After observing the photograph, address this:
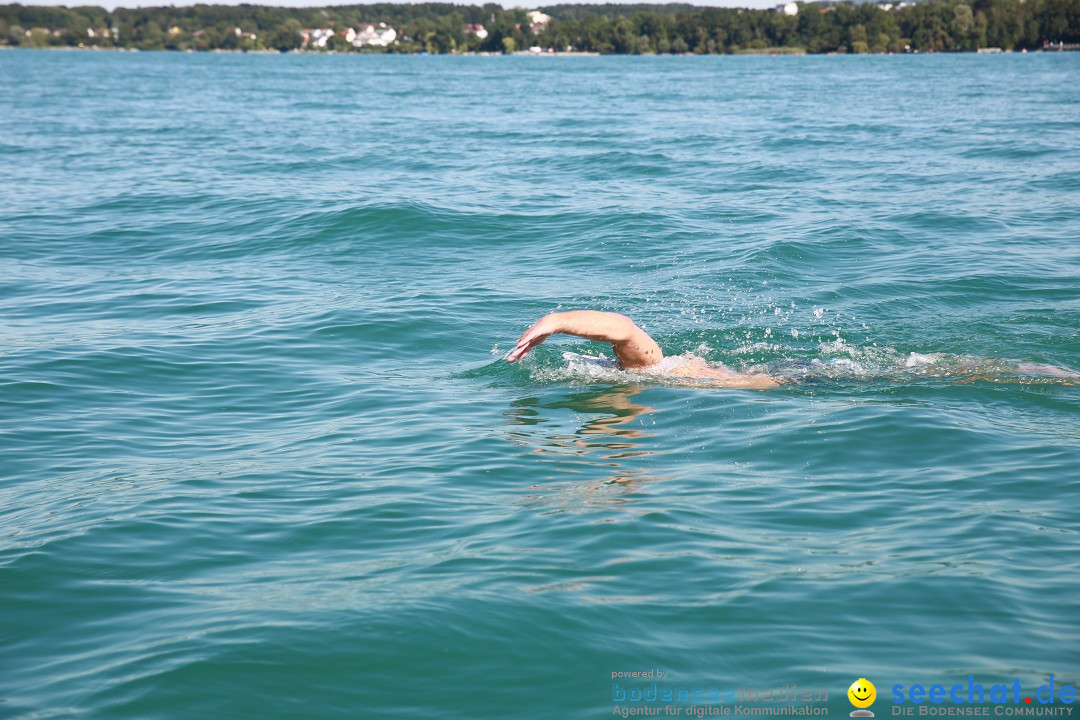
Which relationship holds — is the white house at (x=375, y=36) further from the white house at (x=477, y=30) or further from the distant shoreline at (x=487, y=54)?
the white house at (x=477, y=30)

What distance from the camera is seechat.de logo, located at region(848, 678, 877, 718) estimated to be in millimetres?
3797

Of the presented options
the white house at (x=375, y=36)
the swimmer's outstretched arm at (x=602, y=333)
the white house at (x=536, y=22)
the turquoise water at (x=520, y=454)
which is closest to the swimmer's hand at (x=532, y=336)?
the swimmer's outstretched arm at (x=602, y=333)

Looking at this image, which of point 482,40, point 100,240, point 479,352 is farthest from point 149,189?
point 482,40

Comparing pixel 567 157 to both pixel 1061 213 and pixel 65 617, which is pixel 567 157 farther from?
pixel 65 617

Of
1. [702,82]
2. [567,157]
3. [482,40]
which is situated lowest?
[567,157]

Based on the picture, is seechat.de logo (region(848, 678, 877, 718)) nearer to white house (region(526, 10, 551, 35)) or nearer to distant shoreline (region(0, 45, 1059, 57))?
distant shoreline (region(0, 45, 1059, 57))

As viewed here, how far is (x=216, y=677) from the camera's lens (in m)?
4.15

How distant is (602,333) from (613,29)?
5556 inches

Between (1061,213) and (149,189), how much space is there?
654 inches

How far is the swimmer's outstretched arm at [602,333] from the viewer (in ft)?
21.3

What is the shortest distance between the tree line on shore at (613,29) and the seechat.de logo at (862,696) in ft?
401

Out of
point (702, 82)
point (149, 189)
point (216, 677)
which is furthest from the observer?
point (702, 82)

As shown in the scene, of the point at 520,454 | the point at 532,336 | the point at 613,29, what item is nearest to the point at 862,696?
the point at 520,454

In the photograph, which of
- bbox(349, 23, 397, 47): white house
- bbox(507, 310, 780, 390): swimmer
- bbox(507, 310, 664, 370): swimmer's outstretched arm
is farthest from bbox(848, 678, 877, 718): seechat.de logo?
bbox(349, 23, 397, 47): white house
